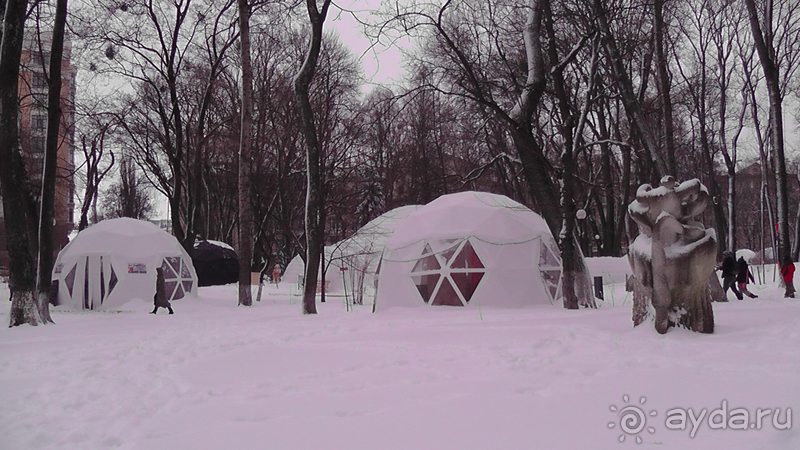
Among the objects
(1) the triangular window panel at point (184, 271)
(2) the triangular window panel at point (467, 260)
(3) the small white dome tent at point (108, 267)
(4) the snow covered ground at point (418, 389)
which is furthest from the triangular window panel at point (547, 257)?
(1) the triangular window panel at point (184, 271)

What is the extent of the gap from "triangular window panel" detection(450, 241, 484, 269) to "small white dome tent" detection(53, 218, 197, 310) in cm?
1008

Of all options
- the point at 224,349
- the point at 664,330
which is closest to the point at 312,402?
the point at 224,349

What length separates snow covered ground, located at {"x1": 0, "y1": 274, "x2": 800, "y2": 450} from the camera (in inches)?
139

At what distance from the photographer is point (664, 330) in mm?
6945

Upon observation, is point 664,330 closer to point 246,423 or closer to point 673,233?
point 673,233

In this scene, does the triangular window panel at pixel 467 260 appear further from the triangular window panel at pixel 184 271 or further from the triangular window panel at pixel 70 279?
the triangular window panel at pixel 70 279

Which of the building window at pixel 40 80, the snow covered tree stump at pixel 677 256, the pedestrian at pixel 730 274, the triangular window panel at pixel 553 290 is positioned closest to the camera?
the snow covered tree stump at pixel 677 256

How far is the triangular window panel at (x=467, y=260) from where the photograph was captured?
13.7 metres

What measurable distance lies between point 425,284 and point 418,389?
30.5 ft

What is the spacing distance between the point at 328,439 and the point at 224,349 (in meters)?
4.45

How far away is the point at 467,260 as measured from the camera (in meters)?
13.8

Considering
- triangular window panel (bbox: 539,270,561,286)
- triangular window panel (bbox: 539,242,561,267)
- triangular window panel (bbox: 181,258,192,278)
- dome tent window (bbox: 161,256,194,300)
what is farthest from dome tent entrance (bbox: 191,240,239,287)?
triangular window panel (bbox: 539,270,561,286)

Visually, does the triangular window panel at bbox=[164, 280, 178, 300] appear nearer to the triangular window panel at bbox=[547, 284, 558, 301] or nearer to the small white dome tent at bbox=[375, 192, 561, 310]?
the small white dome tent at bbox=[375, 192, 561, 310]

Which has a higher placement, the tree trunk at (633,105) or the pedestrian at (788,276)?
the tree trunk at (633,105)
